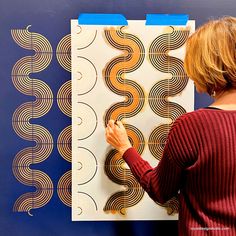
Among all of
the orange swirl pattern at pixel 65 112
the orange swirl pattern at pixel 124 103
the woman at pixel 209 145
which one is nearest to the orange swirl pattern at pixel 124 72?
the orange swirl pattern at pixel 124 103

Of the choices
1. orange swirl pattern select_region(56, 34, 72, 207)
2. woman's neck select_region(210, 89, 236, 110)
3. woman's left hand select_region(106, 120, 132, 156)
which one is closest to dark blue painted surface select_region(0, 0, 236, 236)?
orange swirl pattern select_region(56, 34, 72, 207)

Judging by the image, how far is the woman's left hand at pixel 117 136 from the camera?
3.25 feet

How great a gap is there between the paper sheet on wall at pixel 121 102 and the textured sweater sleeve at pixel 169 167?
0.62 ft

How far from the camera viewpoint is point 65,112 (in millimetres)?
1083

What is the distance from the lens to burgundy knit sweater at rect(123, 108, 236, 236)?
0.74 metres

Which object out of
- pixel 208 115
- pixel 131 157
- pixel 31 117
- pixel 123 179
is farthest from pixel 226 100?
pixel 31 117

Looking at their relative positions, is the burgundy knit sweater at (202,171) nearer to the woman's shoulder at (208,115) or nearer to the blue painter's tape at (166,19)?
the woman's shoulder at (208,115)

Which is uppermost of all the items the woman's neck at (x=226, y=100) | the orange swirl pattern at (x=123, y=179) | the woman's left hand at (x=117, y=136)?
the woman's neck at (x=226, y=100)

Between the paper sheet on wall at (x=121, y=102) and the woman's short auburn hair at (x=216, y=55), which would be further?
the paper sheet on wall at (x=121, y=102)

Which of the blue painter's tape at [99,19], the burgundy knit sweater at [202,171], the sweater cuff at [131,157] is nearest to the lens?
the burgundy knit sweater at [202,171]

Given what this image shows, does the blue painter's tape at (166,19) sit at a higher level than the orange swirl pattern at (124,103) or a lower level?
higher

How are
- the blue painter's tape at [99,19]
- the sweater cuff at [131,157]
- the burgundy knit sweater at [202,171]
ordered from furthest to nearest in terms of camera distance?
the blue painter's tape at [99,19]
the sweater cuff at [131,157]
the burgundy knit sweater at [202,171]

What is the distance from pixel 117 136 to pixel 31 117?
0.29 meters

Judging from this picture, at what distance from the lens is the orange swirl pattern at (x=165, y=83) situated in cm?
106
